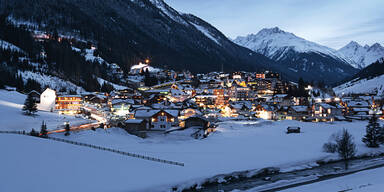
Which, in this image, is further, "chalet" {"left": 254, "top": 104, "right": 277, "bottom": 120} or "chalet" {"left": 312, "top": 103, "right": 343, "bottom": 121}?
"chalet" {"left": 254, "top": 104, "right": 277, "bottom": 120}

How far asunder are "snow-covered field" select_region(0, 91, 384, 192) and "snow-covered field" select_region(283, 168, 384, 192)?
5897mm

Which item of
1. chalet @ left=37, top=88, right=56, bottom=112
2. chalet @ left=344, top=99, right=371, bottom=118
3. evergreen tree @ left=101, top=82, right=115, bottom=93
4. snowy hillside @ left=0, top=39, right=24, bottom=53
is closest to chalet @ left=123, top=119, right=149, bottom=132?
chalet @ left=37, top=88, right=56, bottom=112

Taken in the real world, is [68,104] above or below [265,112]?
above

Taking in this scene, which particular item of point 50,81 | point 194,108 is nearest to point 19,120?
point 194,108

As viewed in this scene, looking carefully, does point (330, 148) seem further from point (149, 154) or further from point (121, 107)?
point (121, 107)

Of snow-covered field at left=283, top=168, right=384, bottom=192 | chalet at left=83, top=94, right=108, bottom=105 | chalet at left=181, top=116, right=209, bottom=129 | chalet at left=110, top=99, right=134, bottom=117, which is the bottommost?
snow-covered field at left=283, top=168, right=384, bottom=192

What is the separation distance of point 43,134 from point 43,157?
40.8ft

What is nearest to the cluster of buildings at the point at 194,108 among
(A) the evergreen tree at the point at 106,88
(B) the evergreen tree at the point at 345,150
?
(A) the evergreen tree at the point at 106,88

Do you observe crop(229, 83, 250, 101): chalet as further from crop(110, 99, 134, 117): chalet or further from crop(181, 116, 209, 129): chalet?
crop(181, 116, 209, 129): chalet

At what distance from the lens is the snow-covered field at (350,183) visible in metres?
26.6

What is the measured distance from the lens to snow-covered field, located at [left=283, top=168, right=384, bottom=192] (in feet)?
87.1

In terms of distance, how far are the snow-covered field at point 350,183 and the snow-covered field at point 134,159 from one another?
5897 mm

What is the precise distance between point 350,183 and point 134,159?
24.5m

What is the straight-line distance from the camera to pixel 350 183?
28375mm
